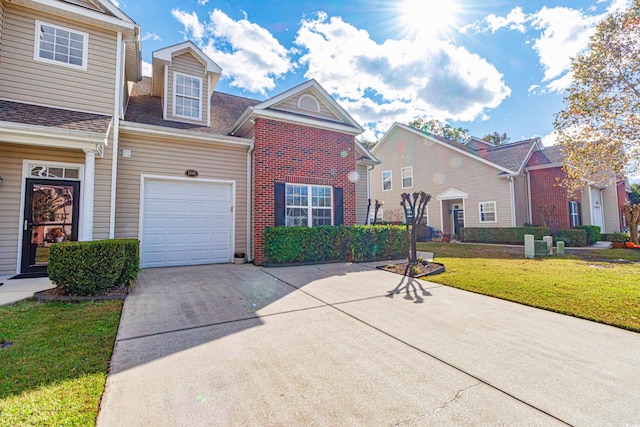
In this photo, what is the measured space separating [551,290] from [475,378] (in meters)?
4.04

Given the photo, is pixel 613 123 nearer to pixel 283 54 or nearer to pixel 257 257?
pixel 283 54

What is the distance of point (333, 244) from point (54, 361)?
6.71m

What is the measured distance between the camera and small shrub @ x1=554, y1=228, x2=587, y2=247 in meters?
14.1

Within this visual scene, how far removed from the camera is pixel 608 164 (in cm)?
1154

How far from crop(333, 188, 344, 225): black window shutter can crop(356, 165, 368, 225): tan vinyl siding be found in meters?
Answer: 2.16

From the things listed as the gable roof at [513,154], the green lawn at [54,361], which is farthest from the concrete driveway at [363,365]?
the gable roof at [513,154]

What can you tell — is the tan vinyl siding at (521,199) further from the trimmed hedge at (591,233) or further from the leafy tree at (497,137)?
the leafy tree at (497,137)

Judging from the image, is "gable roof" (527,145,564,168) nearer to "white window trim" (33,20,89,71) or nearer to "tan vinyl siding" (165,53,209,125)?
"tan vinyl siding" (165,53,209,125)

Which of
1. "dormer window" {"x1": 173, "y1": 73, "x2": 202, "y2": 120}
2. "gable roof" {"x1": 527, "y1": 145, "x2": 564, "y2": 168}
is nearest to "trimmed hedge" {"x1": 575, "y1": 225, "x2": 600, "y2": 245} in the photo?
"gable roof" {"x1": 527, "y1": 145, "x2": 564, "y2": 168}

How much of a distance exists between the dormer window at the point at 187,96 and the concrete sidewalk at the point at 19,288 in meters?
5.55

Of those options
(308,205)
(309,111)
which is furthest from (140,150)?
(309,111)

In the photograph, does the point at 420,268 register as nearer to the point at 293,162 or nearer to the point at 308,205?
the point at 308,205

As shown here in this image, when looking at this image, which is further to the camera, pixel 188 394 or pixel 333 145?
pixel 333 145

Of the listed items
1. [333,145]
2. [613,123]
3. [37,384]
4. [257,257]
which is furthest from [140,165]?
[613,123]
